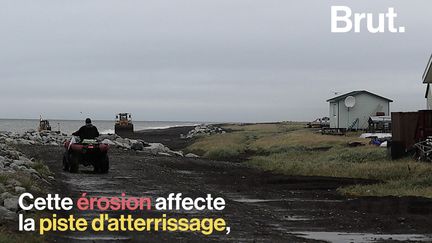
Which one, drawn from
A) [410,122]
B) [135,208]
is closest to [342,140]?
[410,122]

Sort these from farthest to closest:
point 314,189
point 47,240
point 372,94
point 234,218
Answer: point 372,94 < point 314,189 < point 234,218 < point 47,240

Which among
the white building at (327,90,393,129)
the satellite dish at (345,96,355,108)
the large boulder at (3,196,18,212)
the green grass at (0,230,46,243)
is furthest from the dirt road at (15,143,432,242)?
the white building at (327,90,393,129)

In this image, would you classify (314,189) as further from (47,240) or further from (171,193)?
(47,240)

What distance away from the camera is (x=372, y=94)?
53.4m

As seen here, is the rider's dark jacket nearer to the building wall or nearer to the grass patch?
the grass patch

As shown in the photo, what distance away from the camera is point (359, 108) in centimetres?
5312

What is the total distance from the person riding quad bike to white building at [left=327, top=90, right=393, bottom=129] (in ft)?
110

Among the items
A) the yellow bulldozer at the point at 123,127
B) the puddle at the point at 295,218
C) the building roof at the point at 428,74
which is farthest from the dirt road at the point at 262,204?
the yellow bulldozer at the point at 123,127

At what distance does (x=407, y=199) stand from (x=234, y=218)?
628cm

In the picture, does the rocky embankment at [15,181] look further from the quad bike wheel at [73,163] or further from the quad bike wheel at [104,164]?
the quad bike wheel at [104,164]

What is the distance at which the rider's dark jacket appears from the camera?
22.5 m

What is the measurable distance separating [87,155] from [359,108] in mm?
35002

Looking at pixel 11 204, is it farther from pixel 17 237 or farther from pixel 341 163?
pixel 341 163

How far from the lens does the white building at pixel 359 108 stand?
52.9 metres
